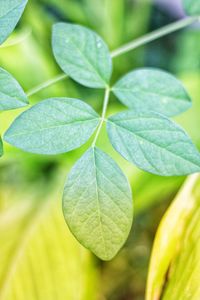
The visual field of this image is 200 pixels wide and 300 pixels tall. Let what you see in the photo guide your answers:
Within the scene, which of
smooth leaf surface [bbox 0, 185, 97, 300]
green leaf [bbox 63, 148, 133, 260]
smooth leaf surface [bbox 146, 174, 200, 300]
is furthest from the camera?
smooth leaf surface [bbox 0, 185, 97, 300]

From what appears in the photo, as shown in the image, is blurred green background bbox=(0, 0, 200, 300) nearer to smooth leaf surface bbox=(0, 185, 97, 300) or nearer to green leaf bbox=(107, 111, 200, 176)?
smooth leaf surface bbox=(0, 185, 97, 300)

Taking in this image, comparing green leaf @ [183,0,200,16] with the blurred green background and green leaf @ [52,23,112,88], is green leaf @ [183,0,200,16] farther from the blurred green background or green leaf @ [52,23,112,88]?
the blurred green background

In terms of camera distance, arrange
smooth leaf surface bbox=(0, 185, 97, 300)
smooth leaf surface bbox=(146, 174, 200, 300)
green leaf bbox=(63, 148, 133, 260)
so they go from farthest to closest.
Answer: smooth leaf surface bbox=(0, 185, 97, 300) < smooth leaf surface bbox=(146, 174, 200, 300) < green leaf bbox=(63, 148, 133, 260)

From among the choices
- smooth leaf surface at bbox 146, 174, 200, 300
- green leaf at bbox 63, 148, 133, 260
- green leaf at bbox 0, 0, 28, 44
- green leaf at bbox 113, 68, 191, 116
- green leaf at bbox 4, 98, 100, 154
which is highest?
green leaf at bbox 0, 0, 28, 44

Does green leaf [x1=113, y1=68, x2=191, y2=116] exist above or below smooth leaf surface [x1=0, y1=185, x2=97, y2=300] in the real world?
above

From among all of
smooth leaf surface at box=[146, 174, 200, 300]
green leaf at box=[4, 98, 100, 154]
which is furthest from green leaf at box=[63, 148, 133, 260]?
smooth leaf surface at box=[146, 174, 200, 300]

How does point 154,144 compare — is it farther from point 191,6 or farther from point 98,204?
point 191,6

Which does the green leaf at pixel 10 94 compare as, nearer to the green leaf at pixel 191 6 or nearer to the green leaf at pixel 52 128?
the green leaf at pixel 52 128

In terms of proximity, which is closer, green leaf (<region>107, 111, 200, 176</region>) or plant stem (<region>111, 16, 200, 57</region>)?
green leaf (<region>107, 111, 200, 176</region>)
